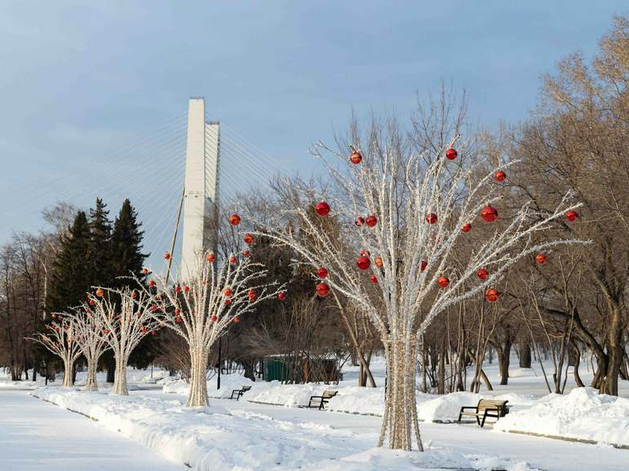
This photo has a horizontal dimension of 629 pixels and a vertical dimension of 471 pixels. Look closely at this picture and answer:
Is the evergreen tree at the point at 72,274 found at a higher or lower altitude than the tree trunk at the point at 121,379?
higher

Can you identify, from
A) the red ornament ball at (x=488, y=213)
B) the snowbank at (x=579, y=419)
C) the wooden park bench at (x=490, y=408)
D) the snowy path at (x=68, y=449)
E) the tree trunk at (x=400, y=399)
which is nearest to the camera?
the red ornament ball at (x=488, y=213)

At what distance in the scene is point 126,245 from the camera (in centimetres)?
4988

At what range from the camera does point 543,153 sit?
20.1 m

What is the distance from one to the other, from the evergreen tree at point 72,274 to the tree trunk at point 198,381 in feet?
97.2

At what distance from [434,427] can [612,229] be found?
253 inches

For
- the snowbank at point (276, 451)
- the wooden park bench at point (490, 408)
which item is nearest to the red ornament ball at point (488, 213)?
the snowbank at point (276, 451)

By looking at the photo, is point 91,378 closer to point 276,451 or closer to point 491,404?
point 491,404

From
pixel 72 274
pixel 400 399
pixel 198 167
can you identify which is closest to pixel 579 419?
pixel 400 399

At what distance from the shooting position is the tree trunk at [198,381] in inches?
707

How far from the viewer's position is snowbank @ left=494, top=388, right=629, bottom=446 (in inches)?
469

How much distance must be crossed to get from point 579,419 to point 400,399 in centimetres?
553

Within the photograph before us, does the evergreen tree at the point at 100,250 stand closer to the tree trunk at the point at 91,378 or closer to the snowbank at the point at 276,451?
the tree trunk at the point at 91,378

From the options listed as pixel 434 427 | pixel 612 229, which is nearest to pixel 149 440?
pixel 434 427

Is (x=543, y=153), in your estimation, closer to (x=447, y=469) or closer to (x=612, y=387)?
(x=612, y=387)
